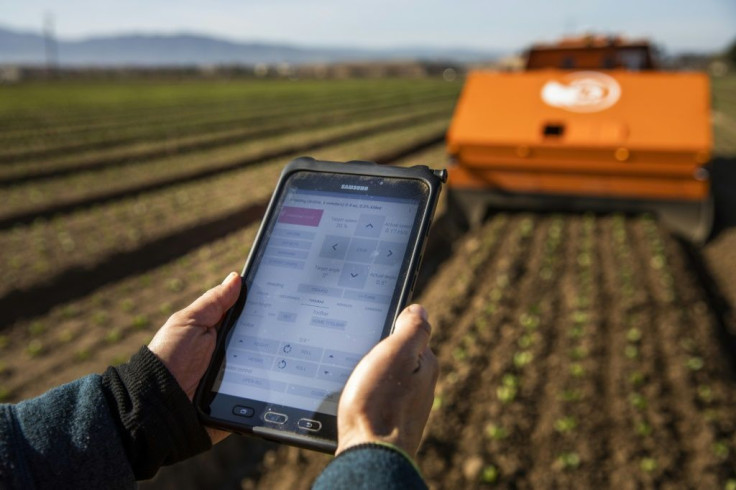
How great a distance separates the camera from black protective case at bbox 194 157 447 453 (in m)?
1.46

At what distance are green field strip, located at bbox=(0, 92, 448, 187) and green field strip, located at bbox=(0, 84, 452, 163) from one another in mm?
533

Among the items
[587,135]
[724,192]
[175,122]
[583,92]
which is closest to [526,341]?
[587,135]

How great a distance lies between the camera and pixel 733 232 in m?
8.42

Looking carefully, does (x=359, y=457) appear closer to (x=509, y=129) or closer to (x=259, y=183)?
(x=509, y=129)

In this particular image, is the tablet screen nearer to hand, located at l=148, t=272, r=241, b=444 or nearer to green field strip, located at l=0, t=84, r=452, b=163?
hand, located at l=148, t=272, r=241, b=444

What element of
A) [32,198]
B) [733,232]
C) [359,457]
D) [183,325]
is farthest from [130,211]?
[359,457]

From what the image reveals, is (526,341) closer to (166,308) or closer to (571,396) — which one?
(571,396)

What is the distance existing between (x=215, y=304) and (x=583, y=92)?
7.73 metres

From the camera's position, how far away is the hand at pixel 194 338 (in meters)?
1.62

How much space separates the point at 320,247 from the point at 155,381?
21.8 inches

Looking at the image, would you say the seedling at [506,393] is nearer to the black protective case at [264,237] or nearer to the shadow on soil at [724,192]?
the black protective case at [264,237]

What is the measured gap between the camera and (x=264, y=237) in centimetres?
180

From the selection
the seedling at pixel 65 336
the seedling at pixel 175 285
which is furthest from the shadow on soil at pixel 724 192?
the seedling at pixel 65 336

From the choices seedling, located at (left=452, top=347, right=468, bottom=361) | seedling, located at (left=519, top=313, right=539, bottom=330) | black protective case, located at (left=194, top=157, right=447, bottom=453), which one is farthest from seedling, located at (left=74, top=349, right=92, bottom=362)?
black protective case, located at (left=194, top=157, right=447, bottom=453)
